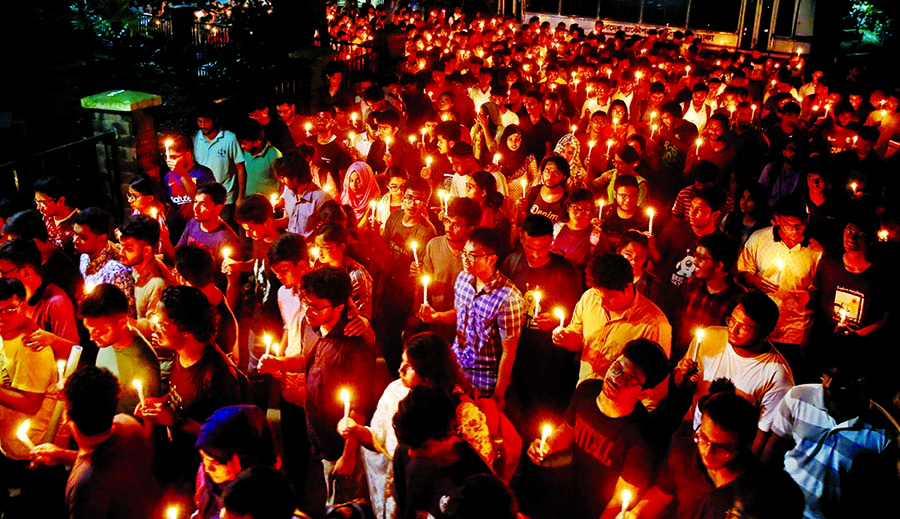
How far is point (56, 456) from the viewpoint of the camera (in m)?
3.61

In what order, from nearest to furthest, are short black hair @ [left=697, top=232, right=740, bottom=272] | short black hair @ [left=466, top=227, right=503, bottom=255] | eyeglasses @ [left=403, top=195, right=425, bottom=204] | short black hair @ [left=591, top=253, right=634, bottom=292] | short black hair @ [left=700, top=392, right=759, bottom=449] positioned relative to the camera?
short black hair @ [left=700, top=392, right=759, bottom=449], short black hair @ [left=591, top=253, right=634, bottom=292], short black hair @ [left=466, top=227, right=503, bottom=255], short black hair @ [left=697, top=232, right=740, bottom=272], eyeglasses @ [left=403, top=195, right=425, bottom=204]

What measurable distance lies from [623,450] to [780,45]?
24.6 m

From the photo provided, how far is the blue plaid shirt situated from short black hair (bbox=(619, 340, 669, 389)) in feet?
3.11

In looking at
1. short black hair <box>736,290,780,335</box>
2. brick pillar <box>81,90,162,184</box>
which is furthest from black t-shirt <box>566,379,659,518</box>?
brick pillar <box>81,90,162,184</box>

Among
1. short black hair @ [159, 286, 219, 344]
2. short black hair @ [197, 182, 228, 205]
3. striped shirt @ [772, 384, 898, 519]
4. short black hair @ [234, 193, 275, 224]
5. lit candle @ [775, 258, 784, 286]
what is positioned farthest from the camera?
short black hair @ [197, 182, 228, 205]

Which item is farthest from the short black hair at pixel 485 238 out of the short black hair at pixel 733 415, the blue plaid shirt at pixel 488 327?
the short black hair at pixel 733 415

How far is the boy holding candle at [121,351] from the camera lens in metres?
4.05

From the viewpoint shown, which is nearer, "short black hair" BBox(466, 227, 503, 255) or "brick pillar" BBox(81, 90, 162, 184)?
"short black hair" BBox(466, 227, 503, 255)

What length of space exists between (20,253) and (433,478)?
3.33 m

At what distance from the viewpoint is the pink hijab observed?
715 cm

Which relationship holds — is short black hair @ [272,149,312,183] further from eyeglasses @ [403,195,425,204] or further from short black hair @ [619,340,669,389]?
short black hair @ [619,340,669,389]

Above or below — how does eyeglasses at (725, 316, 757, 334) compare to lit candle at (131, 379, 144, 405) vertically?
above

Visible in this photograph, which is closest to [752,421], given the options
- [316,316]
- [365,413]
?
[365,413]

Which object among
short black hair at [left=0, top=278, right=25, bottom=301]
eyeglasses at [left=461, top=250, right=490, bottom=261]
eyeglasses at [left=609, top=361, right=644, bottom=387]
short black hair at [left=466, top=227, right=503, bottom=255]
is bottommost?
eyeglasses at [left=609, top=361, right=644, bottom=387]
